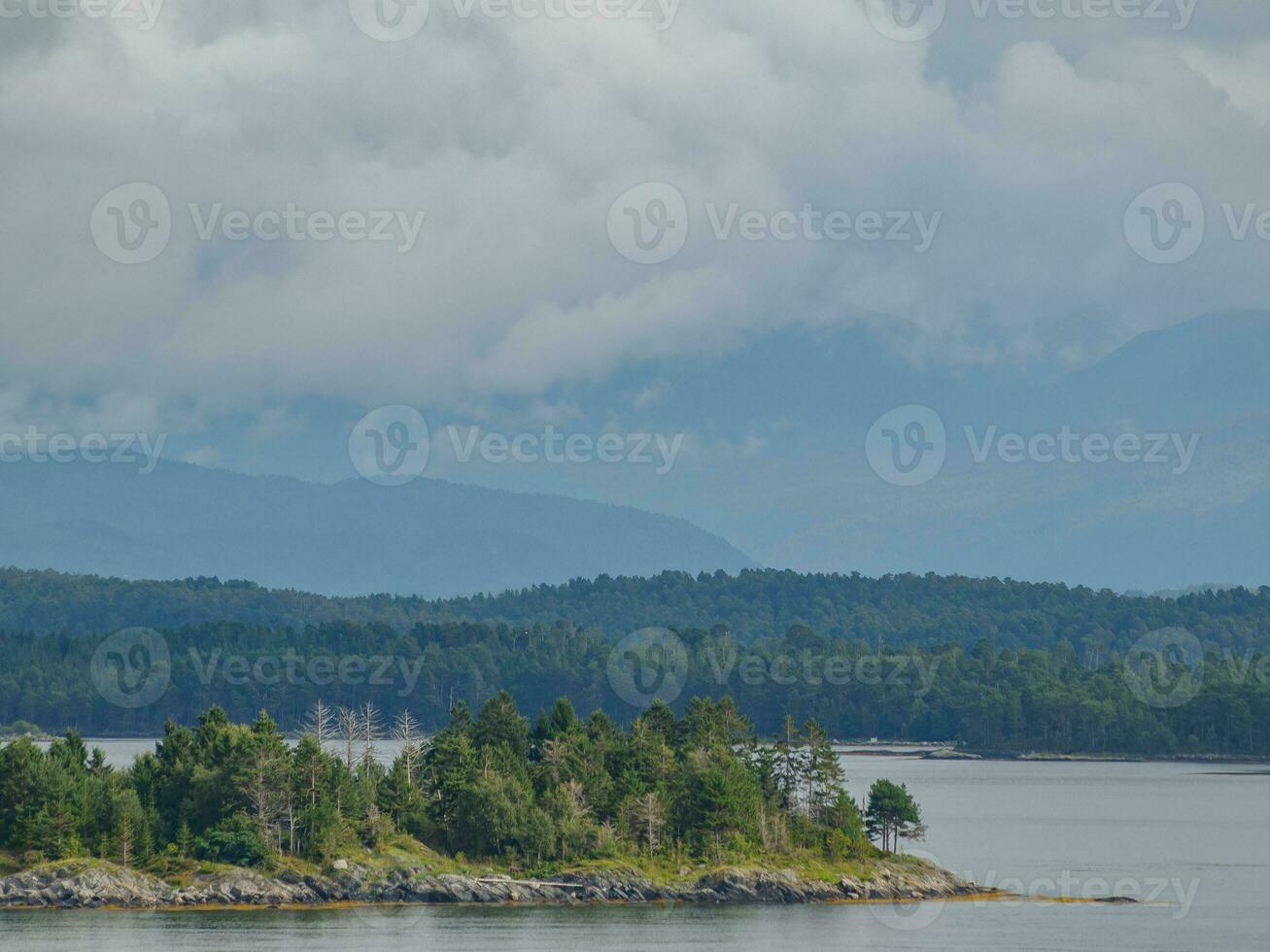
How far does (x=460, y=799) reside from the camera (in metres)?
102

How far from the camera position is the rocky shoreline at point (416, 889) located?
311 feet

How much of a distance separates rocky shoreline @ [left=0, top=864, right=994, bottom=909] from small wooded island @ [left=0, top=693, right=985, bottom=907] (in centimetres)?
9

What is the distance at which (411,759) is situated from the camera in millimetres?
105688

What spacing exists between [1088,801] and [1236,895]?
250ft

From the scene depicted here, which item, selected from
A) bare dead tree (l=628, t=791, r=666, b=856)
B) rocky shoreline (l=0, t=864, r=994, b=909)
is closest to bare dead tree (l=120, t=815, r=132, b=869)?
rocky shoreline (l=0, t=864, r=994, b=909)

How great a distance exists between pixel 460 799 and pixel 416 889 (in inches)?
212

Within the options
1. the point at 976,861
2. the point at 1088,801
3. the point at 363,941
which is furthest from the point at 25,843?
the point at 1088,801

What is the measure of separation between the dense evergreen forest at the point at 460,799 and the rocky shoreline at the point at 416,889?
1425mm

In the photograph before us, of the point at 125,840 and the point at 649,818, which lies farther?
the point at 649,818

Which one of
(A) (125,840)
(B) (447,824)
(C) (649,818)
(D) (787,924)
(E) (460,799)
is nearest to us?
(D) (787,924)

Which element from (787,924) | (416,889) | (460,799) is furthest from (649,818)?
(416,889)

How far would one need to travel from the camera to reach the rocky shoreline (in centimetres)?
9469

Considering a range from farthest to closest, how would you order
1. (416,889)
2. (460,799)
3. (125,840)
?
(460,799) < (416,889) < (125,840)

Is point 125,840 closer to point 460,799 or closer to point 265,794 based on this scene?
point 265,794
